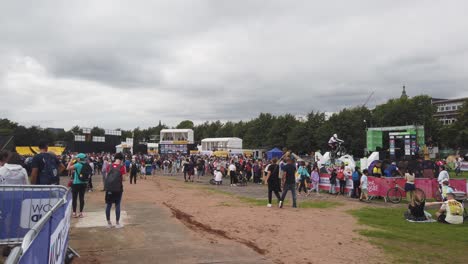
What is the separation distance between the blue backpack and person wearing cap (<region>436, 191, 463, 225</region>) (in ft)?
34.4

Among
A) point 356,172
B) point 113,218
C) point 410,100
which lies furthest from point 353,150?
point 113,218

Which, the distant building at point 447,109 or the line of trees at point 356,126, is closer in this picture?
the line of trees at point 356,126

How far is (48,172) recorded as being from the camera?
8.63m

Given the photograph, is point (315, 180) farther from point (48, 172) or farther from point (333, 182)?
point (48, 172)

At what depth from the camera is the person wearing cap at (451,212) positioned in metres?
11.6

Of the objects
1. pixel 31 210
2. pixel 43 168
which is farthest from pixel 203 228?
pixel 31 210

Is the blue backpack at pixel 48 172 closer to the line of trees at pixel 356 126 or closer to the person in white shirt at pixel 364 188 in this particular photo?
the person in white shirt at pixel 364 188

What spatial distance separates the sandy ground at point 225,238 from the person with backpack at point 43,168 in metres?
1.34

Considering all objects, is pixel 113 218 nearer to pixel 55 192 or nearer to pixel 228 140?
pixel 55 192

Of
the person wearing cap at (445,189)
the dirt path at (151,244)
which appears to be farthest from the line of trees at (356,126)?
the dirt path at (151,244)

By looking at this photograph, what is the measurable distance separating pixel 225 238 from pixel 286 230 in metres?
1.86

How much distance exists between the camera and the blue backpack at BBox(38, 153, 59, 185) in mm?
8594

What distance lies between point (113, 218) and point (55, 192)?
4.15 metres

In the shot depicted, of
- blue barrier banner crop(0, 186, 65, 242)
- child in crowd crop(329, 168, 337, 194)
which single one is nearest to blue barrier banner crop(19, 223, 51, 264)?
blue barrier banner crop(0, 186, 65, 242)
